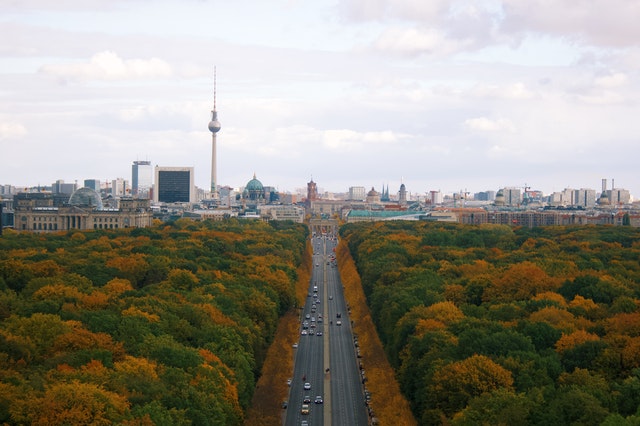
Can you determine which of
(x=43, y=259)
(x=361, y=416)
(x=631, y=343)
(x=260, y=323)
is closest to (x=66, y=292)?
(x=260, y=323)

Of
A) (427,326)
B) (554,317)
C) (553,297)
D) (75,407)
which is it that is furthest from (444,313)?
(75,407)

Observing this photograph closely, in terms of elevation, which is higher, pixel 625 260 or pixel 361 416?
pixel 625 260

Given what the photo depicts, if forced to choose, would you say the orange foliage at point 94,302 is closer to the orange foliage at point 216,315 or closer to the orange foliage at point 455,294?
the orange foliage at point 216,315

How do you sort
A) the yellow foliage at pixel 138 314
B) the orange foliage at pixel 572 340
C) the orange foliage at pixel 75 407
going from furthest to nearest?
the yellow foliage at pixel 138 314, the orange foliage at pixel 572 340, the orange foliage at pixel 75 407

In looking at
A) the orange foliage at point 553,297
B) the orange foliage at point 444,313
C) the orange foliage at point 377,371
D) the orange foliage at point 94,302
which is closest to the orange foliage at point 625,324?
the orange foliage at point 553,297

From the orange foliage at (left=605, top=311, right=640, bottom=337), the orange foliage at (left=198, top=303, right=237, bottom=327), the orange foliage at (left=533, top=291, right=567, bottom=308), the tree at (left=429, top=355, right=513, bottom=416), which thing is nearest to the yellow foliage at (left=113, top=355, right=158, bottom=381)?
the tree at (left=429, top=355, right=513, bottom=416)

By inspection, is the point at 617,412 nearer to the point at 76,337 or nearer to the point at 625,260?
the point at 76,337
